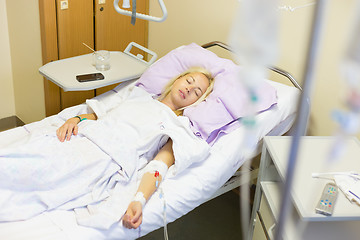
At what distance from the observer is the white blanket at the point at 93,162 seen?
63.4 inches

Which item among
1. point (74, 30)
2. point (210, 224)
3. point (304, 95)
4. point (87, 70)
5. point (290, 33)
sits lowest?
point (210, 224)

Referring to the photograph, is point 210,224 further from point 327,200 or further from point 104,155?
point 327,200

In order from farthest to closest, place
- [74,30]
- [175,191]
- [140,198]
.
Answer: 1. [74,30]
2. [175,191]
3. [140,198]

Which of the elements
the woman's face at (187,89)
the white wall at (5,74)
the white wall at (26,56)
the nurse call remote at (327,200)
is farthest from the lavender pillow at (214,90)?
the white wall at (5,74)

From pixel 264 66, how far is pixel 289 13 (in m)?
1.94

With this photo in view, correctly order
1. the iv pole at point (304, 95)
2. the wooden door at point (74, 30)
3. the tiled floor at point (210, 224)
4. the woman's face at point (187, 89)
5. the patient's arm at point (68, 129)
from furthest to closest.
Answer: the wooden door at point (74, 30)
the tiled floor at point (210, 224)
the woman's face at point (187, 89)
the patient's arm at point (68, 129)
the iv pole at point (304, 95)

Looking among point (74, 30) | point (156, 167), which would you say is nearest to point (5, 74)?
point (74, 30)

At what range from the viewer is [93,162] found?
175 cm

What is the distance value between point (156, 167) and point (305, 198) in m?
0.61

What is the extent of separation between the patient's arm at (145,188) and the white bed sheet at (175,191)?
0.04m

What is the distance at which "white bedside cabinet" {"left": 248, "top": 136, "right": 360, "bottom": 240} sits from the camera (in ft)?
4.97

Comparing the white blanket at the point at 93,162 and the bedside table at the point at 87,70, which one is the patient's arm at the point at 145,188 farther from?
the bedside table at the point at 87,70

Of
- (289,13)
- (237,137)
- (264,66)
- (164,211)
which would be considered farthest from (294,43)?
(264,66)

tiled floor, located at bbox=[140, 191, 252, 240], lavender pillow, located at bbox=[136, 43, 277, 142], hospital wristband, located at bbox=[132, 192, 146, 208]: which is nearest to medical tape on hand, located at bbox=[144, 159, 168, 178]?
hospital wristband, located at bbox=[132, 192, 146, 208]
